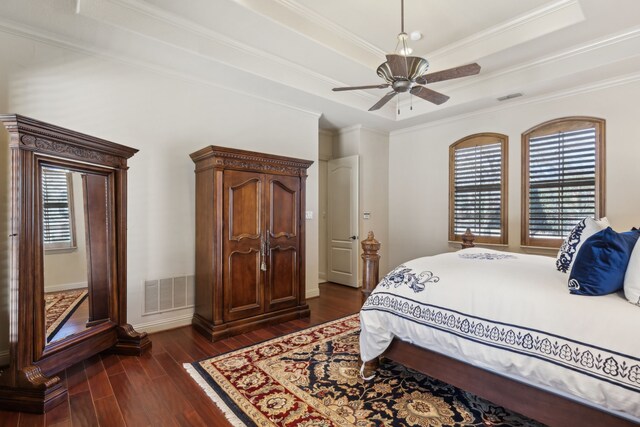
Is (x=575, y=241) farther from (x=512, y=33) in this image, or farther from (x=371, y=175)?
(x=371, y=175)

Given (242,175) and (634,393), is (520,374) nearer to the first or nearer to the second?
(634,393)

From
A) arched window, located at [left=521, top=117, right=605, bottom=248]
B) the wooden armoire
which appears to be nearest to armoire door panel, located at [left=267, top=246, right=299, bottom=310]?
the wooden armoire

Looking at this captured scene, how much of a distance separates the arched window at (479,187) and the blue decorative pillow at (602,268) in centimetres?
299

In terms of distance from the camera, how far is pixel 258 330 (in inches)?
134

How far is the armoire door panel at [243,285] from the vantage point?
3.25 metres

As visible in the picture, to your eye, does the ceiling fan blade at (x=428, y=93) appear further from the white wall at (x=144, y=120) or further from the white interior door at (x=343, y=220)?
the white interior door at (x=343, y=220)

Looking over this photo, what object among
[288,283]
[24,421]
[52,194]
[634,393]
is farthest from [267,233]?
[634,393]

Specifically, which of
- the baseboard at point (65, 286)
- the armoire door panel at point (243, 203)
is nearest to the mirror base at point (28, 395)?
the baseboard at point (65, 286)

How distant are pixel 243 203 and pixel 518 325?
8.62ft

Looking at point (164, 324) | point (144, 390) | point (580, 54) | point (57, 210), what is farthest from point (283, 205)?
point (580, 54)

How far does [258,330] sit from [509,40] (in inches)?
164

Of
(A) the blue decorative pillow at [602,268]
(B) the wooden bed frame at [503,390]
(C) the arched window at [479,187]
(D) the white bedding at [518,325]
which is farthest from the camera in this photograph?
(C) the arched window at [479,187]

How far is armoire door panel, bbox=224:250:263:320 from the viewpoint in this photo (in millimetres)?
3252

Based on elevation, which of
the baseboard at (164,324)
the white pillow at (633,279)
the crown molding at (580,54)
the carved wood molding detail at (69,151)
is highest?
the crown molding at (580,54)
